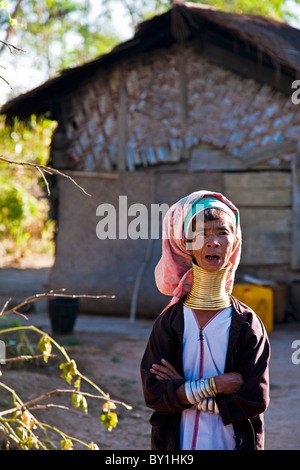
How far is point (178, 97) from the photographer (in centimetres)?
849

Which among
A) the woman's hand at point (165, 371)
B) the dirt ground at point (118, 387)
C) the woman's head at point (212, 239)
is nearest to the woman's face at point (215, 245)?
the woman's head at point (212, 239)

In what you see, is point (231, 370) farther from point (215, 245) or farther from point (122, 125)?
point (122, 125)

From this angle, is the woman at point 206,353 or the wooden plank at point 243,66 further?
the wooden plank at point 243,66

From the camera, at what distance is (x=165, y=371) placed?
94.7 inches

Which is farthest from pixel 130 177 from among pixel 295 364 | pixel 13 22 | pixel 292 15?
pixel 292 15

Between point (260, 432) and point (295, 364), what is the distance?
13.5 ft

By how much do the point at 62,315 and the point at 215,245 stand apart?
4763 millimetres

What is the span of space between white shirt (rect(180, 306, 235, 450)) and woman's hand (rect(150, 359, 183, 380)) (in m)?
0.07

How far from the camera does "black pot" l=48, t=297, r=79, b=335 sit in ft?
22.8

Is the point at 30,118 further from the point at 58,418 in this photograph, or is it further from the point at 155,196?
the point at 58,418

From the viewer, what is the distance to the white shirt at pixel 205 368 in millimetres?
2395

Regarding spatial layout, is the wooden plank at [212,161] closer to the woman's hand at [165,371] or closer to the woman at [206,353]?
the woman at [206,353]

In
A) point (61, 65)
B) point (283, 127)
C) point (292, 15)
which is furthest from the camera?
point (61, 65)

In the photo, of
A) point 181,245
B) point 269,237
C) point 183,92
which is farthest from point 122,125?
point 181,245
